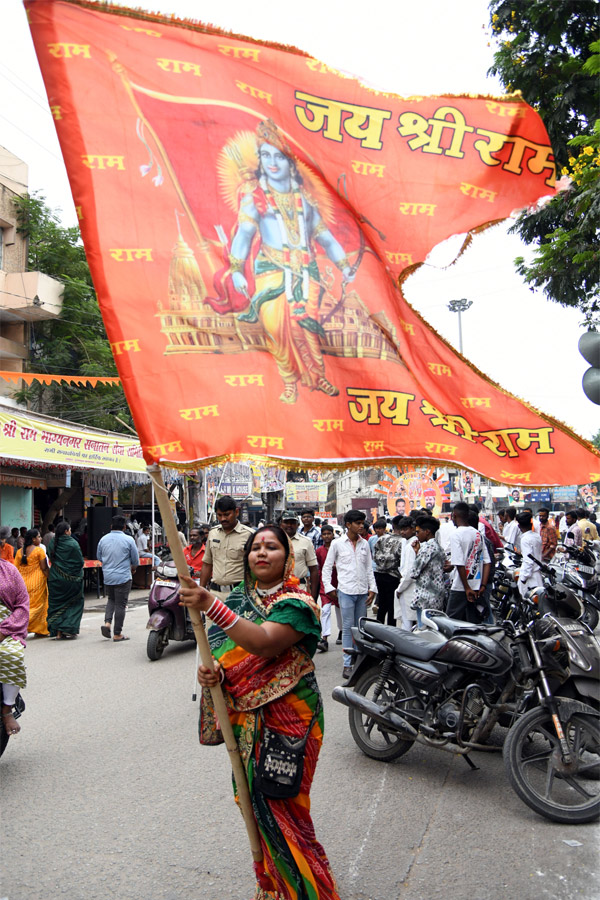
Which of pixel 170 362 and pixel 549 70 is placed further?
pixel 549 70

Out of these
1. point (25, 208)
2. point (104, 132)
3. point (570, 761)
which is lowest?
point (570, 761)

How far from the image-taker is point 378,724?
16.6 ft

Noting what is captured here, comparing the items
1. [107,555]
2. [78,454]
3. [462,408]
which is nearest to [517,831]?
[462,408]

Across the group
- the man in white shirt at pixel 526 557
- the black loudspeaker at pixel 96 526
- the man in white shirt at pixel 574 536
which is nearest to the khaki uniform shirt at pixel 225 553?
the man in white shirt at pixel 526 557

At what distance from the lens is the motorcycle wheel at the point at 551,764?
4.00 metres

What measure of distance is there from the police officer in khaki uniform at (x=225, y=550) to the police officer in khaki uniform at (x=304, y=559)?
795mm

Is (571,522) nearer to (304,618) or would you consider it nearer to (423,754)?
(423,754)

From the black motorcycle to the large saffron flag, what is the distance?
6.09 ft

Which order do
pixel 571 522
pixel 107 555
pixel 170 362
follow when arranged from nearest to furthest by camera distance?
pixel 170 362 → pixel 107 555 → pixel 571 522

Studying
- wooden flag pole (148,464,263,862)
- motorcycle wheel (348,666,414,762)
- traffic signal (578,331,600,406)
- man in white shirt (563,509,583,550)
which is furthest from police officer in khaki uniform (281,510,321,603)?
man in white shirt (563,509,583,550)

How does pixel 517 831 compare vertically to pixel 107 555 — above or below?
below

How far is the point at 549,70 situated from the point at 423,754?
8629mm

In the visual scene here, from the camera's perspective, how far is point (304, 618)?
279 cm

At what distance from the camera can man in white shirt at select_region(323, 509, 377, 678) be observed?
761 cm
